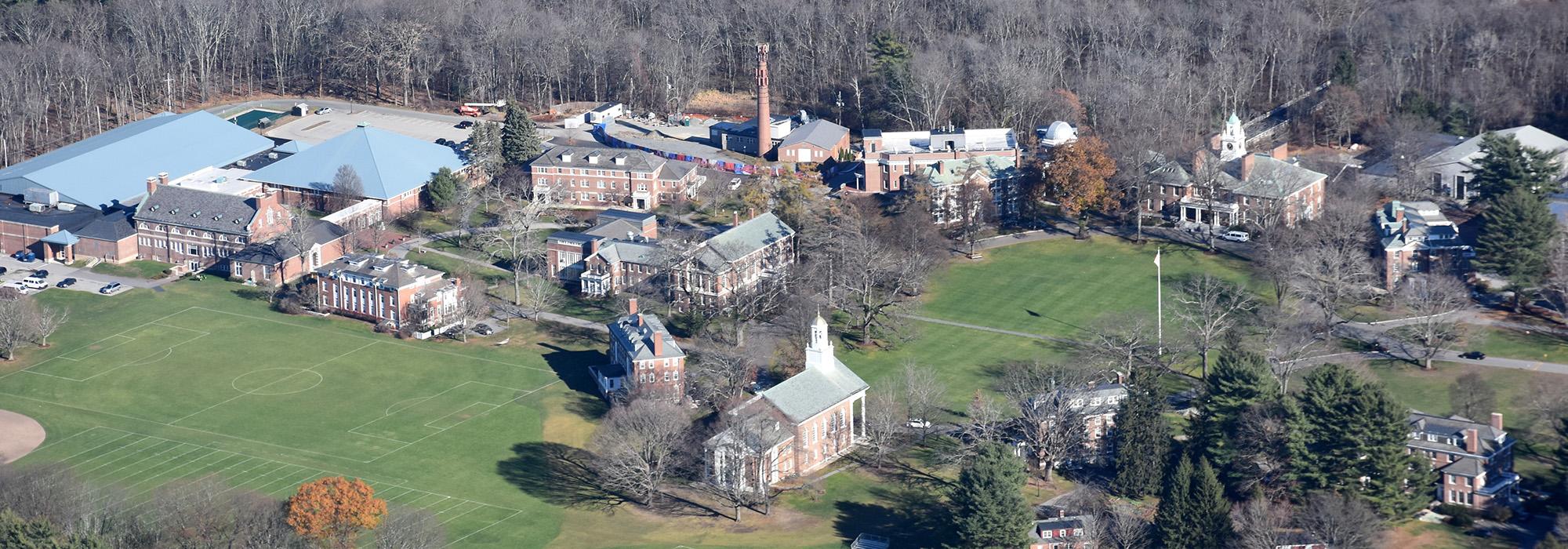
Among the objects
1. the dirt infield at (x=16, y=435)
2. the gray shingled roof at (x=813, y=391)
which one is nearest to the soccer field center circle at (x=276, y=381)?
the dirt infield at (x=16, y=435)

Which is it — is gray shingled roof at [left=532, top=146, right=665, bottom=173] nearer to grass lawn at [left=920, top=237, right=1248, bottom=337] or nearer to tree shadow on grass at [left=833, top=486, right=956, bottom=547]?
grass lawn at [left=920, top=237, right=1248, bottom=337]

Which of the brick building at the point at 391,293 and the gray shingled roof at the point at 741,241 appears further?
the gray shingled roof at the point at 741,241

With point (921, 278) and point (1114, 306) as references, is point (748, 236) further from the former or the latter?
point (1114, 306)

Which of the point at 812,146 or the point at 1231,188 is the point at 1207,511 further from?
the point at 812,146

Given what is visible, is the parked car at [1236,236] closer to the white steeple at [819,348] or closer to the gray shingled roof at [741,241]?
the gray shingled roof at [741,241]

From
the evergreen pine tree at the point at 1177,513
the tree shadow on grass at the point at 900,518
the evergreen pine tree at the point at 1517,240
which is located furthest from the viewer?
the evergreen pine tree at the point at 1517,240

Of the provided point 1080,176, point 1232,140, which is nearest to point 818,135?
point 1080,176

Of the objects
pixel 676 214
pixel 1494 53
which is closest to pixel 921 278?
pixel 676 214
